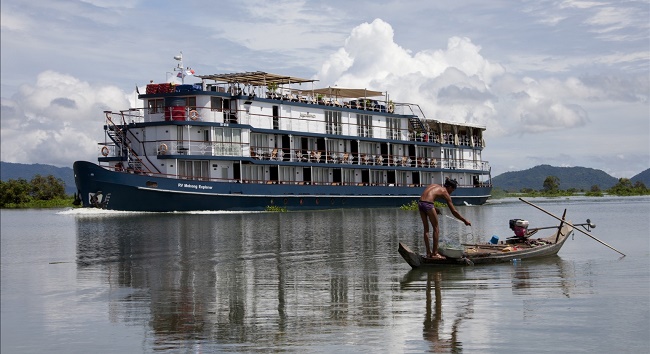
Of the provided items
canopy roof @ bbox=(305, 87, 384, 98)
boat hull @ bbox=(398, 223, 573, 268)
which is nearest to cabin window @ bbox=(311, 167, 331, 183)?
canopy roof @ bbox=(305, 87, 384, 98)

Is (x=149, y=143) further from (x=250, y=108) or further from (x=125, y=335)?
(x=125, y=335)

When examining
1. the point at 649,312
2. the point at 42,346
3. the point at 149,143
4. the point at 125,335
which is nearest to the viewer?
the point at 42,346

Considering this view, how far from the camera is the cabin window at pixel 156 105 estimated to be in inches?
2197

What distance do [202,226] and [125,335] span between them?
1033 inches

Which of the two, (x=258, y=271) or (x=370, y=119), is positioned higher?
(x=370, y=119)

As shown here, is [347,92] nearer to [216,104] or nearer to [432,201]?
[216,104]

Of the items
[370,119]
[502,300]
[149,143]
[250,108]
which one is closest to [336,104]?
[370,119]

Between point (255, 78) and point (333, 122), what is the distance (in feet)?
27.0

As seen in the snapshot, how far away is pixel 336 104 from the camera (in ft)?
215

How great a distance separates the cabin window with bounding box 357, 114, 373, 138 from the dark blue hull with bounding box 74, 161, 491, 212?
20.8ft

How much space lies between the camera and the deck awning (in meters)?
68.1

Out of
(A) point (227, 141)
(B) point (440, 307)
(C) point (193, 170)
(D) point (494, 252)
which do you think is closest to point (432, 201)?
(D) point (494, 252)

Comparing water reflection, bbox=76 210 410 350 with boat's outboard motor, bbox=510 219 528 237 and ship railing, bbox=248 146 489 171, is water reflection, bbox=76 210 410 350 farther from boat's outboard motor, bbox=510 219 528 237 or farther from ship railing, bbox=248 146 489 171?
ship railing, bbox=248 146 489 171

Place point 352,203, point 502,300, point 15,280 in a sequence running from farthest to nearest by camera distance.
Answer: point 352,203 → point 15,280 → point 502,300
